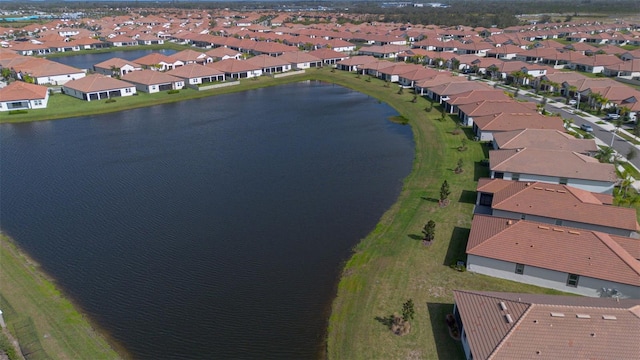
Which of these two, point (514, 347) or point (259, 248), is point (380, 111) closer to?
point (259, 248)

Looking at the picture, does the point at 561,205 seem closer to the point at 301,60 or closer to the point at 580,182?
the point at 580,182

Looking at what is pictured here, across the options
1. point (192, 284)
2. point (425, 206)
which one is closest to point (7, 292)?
point (192, 284)

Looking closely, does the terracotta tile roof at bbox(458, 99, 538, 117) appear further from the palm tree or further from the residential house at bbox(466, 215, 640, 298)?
the residential house at bbox(466, 215, 640, 298)

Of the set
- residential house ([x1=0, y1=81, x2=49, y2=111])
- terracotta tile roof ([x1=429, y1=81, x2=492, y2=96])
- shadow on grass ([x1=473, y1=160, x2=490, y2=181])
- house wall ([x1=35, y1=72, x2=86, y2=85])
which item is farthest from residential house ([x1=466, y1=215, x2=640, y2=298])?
house wall ([x1=35, y1=72, x2=86, y2=85])

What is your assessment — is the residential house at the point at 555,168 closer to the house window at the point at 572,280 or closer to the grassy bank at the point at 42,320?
the house window at the point at 572,280

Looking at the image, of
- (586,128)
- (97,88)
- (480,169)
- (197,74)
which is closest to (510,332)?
(480,169)

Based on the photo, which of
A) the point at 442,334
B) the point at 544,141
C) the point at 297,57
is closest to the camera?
the point at 442,334
